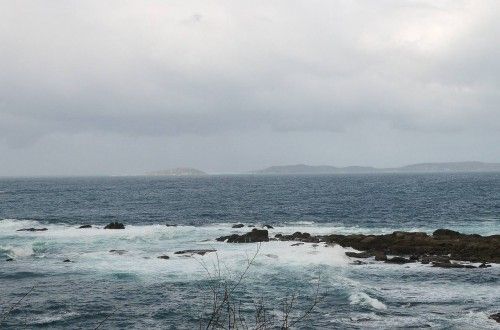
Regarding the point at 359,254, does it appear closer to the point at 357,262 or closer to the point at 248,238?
the point at 357,262

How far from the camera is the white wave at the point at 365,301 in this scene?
90.1 feet

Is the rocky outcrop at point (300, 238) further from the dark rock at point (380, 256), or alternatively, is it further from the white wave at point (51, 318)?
the white wave at point (51, 318)

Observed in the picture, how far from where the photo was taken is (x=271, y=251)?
44.2 metres

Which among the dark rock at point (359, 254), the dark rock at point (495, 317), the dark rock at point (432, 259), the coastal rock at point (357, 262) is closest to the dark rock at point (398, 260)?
the dark rock at point (432, 259)

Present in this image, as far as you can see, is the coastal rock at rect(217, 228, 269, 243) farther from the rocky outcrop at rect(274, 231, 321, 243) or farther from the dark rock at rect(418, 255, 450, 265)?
the dark rock at rect(418, 255, 450, 265)

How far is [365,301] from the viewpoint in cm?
2825

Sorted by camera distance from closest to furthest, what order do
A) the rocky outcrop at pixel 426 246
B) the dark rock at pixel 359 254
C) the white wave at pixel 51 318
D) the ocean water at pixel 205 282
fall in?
the white wave at pixel 51 318, the ocean water at pixel 205 282, the rocky outcrop at pixel 426 246, the dark rock at pixel 359 254

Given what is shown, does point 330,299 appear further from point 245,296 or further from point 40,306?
point 40,306

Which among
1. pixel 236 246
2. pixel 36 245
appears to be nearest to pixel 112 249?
pixel 36 245

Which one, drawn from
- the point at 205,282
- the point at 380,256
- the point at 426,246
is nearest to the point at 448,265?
the point at 380,256

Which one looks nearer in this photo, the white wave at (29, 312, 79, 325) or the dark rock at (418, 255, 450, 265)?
the white wave at (29, 312, 79, 325)

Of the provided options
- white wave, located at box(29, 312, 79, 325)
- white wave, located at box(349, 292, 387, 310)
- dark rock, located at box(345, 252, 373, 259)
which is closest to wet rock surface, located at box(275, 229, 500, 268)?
dark rock, located at box(345, 252, 373, 259)

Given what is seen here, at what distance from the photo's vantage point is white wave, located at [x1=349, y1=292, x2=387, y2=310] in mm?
27459

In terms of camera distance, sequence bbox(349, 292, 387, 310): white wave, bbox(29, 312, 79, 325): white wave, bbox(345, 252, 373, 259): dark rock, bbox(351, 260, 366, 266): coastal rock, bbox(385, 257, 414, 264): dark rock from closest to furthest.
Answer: bbox(29, 312, 79, 325): white wave
bbox(349, 292, 387, 310): white wave
bbox(351, 260, 366, 266): coastal rock
bbox(385, 257, 414, 264): dark rock
bbox(345, 252, 373, 259): dark rock
